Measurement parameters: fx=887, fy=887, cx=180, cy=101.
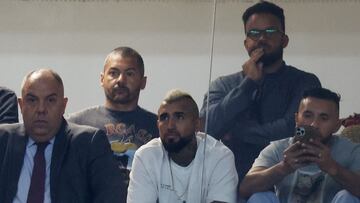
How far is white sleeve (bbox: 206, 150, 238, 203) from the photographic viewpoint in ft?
10.5

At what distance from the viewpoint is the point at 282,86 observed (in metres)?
3.79

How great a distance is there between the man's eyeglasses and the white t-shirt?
71cm

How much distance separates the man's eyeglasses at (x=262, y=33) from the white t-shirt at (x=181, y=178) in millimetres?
712

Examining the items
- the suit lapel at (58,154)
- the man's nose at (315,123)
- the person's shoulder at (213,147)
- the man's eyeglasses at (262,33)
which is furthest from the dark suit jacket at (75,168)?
the man's eyeglasses at (262,33)

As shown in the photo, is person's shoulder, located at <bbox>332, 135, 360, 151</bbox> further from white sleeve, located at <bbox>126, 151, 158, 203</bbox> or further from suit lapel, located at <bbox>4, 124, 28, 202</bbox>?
suit lapel, located at <bbox>4, 124, 28, 202</bbox>

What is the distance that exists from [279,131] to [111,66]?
29.3 inches

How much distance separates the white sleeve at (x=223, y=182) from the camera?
3209 mm

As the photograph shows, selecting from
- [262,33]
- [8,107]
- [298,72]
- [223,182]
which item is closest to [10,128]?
[8,107]

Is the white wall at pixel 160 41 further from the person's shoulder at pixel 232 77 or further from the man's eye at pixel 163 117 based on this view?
the man's eye at pixel 163 117

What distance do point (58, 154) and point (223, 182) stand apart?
0.61 meters

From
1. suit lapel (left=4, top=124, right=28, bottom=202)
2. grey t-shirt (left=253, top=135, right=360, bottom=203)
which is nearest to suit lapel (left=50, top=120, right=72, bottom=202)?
suit lapel (left=4, top=124, right=28, bottom=202)

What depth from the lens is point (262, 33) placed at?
150 inches

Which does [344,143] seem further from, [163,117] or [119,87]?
[119,87]

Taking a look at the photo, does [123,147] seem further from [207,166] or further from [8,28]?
[8,28]
